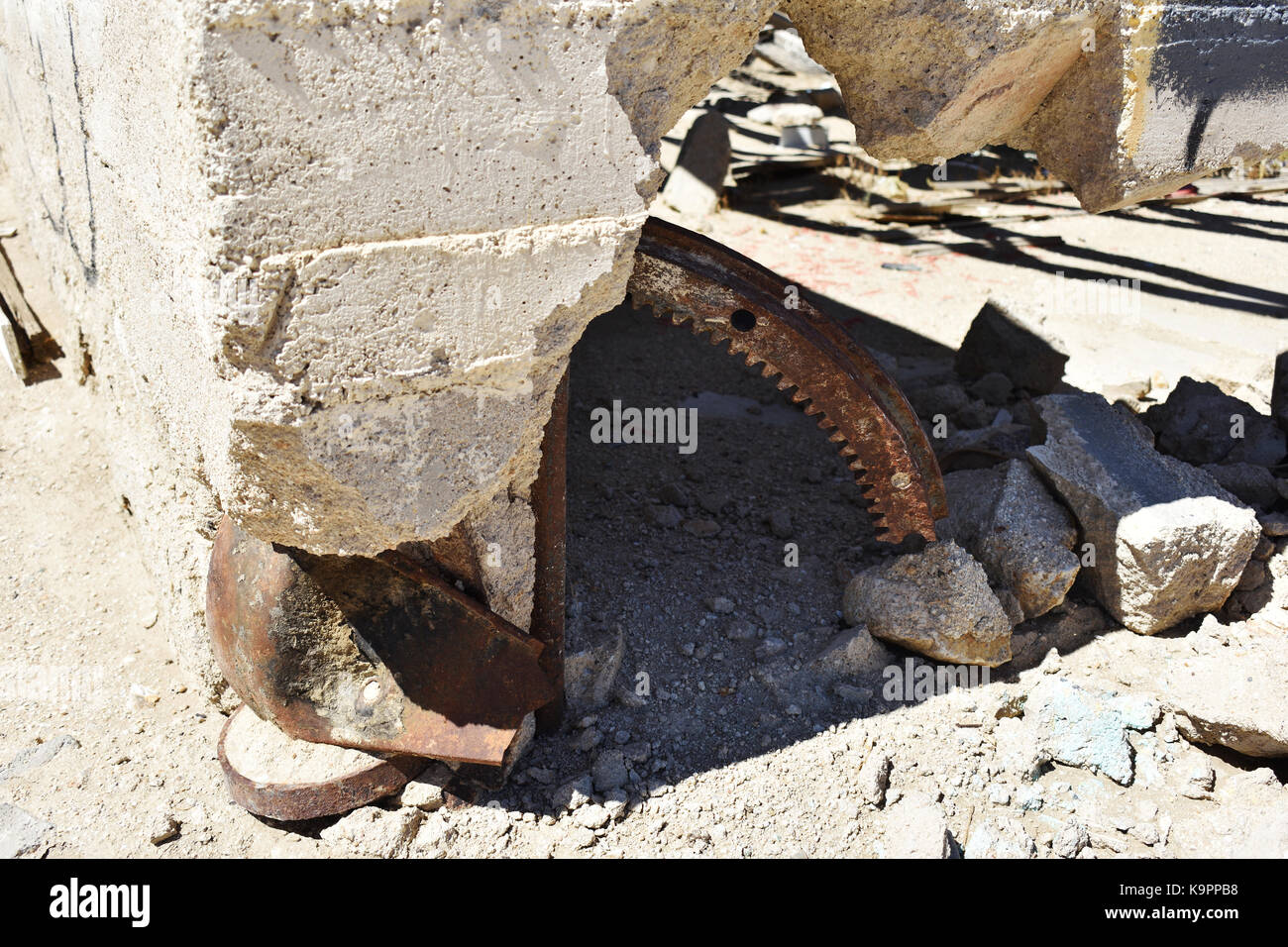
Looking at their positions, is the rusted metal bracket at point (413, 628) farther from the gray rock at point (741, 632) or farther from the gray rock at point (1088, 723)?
the gray rock at point (1088, 723)

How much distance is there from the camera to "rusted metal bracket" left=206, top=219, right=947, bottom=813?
2.43 meters

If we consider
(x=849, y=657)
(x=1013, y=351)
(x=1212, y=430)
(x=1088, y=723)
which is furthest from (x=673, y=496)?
(x=1212, y=430)

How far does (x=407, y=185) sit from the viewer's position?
192cm

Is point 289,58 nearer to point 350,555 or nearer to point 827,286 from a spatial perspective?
point 350,555

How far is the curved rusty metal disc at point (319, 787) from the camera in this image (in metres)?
2.50

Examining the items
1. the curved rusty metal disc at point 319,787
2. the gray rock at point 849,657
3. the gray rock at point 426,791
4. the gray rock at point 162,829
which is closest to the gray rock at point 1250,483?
the gray rock at point 849,657

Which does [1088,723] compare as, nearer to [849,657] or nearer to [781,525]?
[849,657]

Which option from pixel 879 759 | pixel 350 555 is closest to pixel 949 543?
pixel 879 759

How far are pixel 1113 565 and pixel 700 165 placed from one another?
5.09 m

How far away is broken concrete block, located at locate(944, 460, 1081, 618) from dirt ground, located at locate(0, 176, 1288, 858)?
0.19 meters

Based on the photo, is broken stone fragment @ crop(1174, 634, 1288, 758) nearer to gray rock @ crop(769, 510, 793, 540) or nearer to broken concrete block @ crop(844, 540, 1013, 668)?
broken concrete block @ crop(844, 540, 1013, 668)

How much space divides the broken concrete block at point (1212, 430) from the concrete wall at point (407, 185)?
1.65 meters

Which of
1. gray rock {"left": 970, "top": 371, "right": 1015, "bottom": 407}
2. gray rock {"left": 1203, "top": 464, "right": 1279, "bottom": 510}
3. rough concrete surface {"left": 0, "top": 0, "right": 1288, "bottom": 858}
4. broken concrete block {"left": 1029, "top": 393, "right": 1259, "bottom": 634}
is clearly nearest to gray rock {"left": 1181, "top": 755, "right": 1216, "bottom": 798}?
rough concrete surface {"left": 0, "top": 0, "right": 1288, "bottom": 858}

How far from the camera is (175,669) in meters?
3.10
